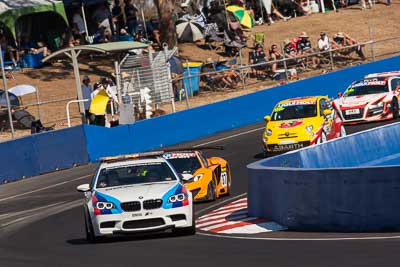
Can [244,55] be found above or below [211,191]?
below

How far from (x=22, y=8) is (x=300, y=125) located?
55.5 feet

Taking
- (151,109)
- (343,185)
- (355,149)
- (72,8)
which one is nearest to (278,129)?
(355,149)

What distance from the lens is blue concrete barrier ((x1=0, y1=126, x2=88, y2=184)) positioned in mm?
30828

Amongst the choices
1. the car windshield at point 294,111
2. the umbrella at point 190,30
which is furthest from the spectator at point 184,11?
the car windshield at point 294,111

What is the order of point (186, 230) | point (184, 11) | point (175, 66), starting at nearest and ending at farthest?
point (186, 230), point (175, 66), point (184, 11)

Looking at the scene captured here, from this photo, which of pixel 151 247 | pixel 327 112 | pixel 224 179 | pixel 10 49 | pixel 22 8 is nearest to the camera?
pixel 151 247

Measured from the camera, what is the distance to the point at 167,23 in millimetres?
46938

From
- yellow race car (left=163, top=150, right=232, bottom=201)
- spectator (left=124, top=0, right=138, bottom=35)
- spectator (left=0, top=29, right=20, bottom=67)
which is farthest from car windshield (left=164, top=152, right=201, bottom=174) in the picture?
spectator (left=124, top=0, right=138, bottom=35)

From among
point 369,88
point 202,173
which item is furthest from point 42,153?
point 202,173

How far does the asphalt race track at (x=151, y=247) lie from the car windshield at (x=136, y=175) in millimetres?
852

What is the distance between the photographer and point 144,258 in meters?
14.5

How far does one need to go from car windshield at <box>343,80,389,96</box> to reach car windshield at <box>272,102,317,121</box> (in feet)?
16.1

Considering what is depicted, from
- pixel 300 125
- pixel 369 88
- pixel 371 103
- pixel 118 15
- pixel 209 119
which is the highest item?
pixel 118 15

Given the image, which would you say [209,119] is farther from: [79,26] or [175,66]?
[79,26]
